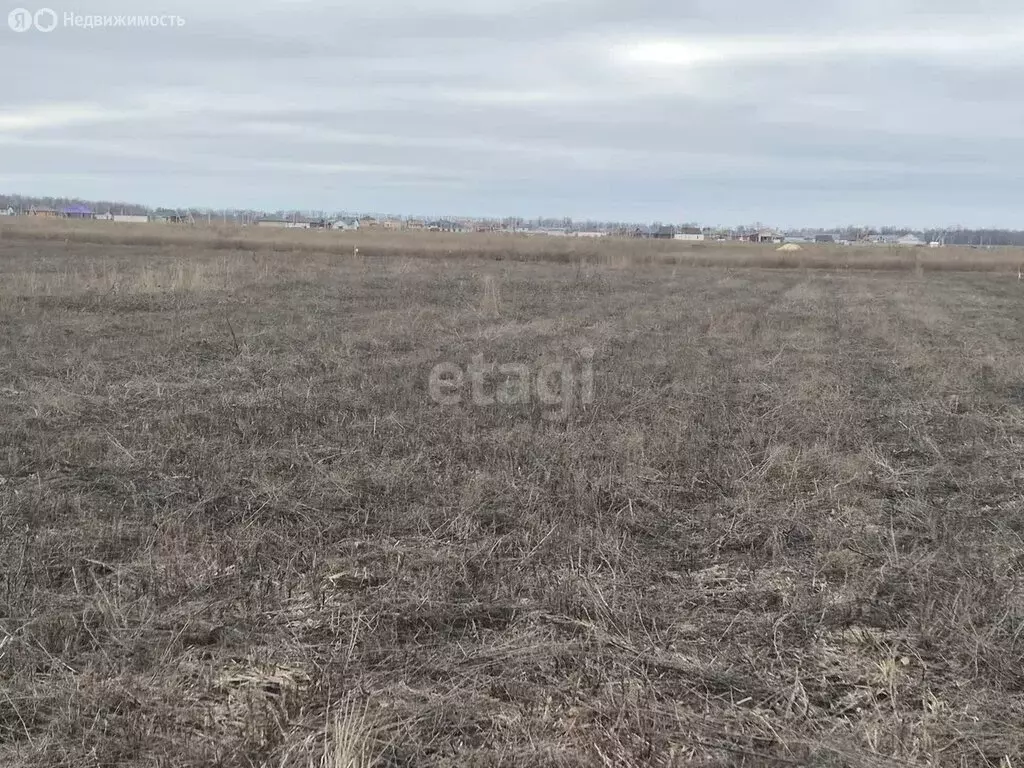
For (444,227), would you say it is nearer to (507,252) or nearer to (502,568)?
(507,252)

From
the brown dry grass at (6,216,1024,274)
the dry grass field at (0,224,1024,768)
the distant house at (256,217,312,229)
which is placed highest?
the distant house at (256,217,312,229)

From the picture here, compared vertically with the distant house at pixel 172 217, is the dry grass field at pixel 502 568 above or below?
below

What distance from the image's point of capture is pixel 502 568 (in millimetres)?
3395

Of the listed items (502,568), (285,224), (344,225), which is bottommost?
(502,568)

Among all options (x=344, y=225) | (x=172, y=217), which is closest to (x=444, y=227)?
(x=344, y=225)

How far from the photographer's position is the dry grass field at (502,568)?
233cm

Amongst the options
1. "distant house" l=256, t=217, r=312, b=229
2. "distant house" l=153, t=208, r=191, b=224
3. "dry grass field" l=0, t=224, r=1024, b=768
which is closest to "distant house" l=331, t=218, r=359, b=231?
"distant house" l=256, t=217, r=312, b=229

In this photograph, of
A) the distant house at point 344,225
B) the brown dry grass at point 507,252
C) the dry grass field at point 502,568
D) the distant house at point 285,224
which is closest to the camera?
the dry grass field at point 502,568

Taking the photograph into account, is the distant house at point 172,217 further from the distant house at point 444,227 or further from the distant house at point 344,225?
the distant house at point 444,227

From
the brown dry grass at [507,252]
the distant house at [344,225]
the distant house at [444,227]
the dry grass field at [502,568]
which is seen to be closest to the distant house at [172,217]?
the distant house at [344,225]

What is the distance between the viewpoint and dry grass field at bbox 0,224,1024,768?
2330 millimetres

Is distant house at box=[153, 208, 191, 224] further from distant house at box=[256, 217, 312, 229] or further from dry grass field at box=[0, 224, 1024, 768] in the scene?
dry grass field at box=[0, 224, 1024, 768]

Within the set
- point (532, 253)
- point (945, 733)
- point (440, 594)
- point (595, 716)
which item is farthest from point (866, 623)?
point (532, 253)

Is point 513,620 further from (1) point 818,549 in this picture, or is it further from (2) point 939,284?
(2) point 939,284
